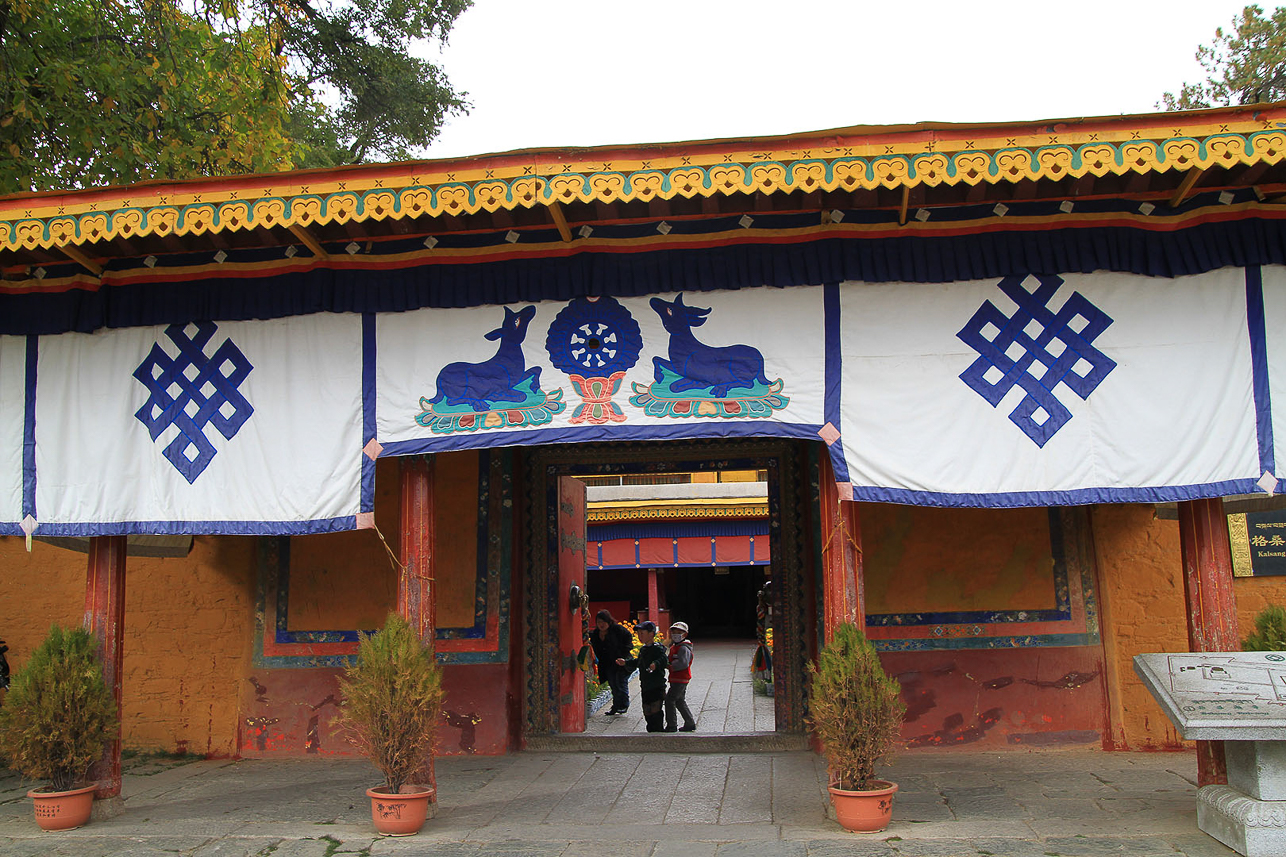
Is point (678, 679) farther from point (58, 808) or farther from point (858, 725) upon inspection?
point (58, 808)

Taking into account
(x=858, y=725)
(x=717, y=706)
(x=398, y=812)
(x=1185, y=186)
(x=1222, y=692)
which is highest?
(x=1185, y=186)

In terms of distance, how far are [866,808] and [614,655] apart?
6.95 meters

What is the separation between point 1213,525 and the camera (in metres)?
5.73

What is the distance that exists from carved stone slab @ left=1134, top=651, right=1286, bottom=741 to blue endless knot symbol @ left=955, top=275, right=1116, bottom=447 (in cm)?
137

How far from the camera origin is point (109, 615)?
6523 millimetres

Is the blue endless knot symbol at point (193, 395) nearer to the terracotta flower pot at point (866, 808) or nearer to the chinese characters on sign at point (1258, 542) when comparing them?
the terracotta flower pot at point (866, 808)

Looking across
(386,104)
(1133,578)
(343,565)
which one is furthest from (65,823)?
(386,104)

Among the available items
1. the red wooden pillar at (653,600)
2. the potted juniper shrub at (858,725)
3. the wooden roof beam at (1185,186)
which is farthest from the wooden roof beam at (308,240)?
the red wooden pillar at (653,600)

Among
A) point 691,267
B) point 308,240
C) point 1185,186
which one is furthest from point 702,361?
point 1185,186

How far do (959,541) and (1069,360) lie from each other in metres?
2.68

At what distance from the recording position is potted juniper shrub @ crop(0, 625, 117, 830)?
595cm

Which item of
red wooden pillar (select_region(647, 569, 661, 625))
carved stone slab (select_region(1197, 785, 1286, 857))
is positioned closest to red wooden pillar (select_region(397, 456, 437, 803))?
carved stone slab (select_region(1197, 785, 1286, 857))

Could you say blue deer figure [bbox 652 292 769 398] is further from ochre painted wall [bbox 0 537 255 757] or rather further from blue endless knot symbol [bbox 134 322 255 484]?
ochre painted wall [bbox 0 537 255 757]

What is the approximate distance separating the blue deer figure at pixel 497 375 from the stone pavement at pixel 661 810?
251 centimetres
